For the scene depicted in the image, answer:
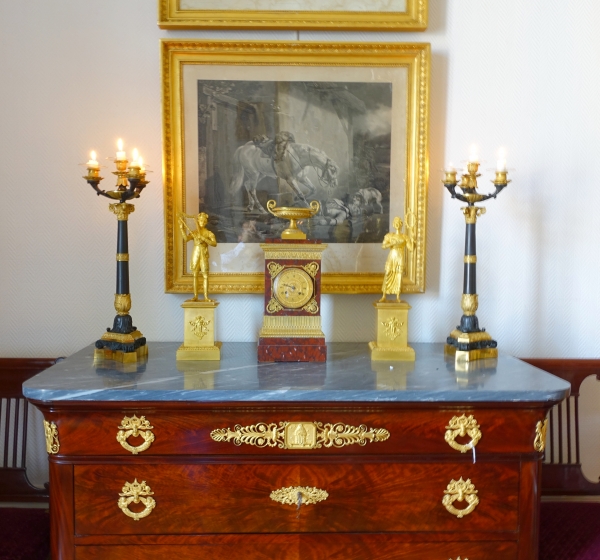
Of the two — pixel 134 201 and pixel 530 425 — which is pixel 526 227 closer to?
pixel 530 425

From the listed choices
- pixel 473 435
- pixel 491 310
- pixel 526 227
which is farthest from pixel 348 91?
pixel 473 435

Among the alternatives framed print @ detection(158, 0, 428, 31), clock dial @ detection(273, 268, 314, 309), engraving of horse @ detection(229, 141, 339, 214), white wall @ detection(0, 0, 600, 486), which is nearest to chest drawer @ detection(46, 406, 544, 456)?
clock dial @ detection(273, 268, 314, 309)

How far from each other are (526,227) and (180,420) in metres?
1.62

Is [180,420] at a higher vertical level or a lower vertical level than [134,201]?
lower

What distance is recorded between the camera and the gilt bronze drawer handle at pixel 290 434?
5.17 feet

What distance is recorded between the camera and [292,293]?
188cm

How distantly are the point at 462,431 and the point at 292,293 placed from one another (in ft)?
2.36

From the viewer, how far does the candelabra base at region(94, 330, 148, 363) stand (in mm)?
1854

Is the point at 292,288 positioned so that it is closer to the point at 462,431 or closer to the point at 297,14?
the point at 462,431

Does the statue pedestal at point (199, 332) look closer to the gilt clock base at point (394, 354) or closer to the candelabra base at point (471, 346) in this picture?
Answer: the gilt clock base at point (394, 354)

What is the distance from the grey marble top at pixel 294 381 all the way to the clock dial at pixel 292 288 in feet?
0.72

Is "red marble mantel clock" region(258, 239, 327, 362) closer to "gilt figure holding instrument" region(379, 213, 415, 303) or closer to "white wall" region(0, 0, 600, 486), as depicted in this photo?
"gilt figure holding instrument" region(379, 213, 415, 303)

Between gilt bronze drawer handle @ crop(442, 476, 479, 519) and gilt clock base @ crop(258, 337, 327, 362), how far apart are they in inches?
23.0

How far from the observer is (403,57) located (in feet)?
7.08
